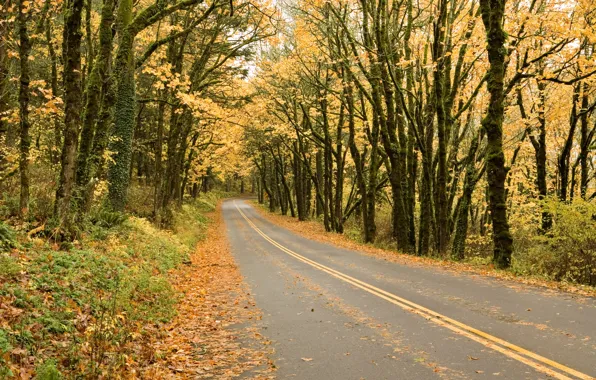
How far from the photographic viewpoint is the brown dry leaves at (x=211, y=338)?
18.8 ft

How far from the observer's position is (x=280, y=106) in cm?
3106

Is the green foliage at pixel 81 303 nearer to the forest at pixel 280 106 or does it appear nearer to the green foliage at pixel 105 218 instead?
the forest at pixel 280 106

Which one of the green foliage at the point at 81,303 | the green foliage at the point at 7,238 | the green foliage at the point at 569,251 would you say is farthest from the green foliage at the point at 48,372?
the green foliage at the point at 569,251

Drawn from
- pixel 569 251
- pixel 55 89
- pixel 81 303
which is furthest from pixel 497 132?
pixel 55 89

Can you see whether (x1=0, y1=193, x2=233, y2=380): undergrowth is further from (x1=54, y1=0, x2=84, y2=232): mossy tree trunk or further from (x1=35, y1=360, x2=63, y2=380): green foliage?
(x1=54, y1=0, x2=84, y2=232): mossy tree trunk

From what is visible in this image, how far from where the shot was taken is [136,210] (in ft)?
69.3

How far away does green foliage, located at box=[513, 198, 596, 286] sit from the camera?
10.8 m

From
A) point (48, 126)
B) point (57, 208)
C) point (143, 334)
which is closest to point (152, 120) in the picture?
point (48, 126)

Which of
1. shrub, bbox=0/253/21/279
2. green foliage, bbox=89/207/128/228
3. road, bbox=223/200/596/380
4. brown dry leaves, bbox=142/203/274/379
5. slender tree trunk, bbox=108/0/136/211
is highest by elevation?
slender tree trunk, bbox=108/0/136/211

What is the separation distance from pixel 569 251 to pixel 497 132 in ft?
13.1

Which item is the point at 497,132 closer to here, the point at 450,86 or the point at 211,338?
the point at 450,86

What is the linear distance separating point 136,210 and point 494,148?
16.3m

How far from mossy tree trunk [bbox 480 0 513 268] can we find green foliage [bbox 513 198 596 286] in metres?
0.67

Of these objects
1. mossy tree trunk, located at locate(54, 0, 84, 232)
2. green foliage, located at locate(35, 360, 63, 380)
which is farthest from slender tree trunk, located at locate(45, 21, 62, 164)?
Result: green foliage, located at locate(35, 360, 63, 380)
